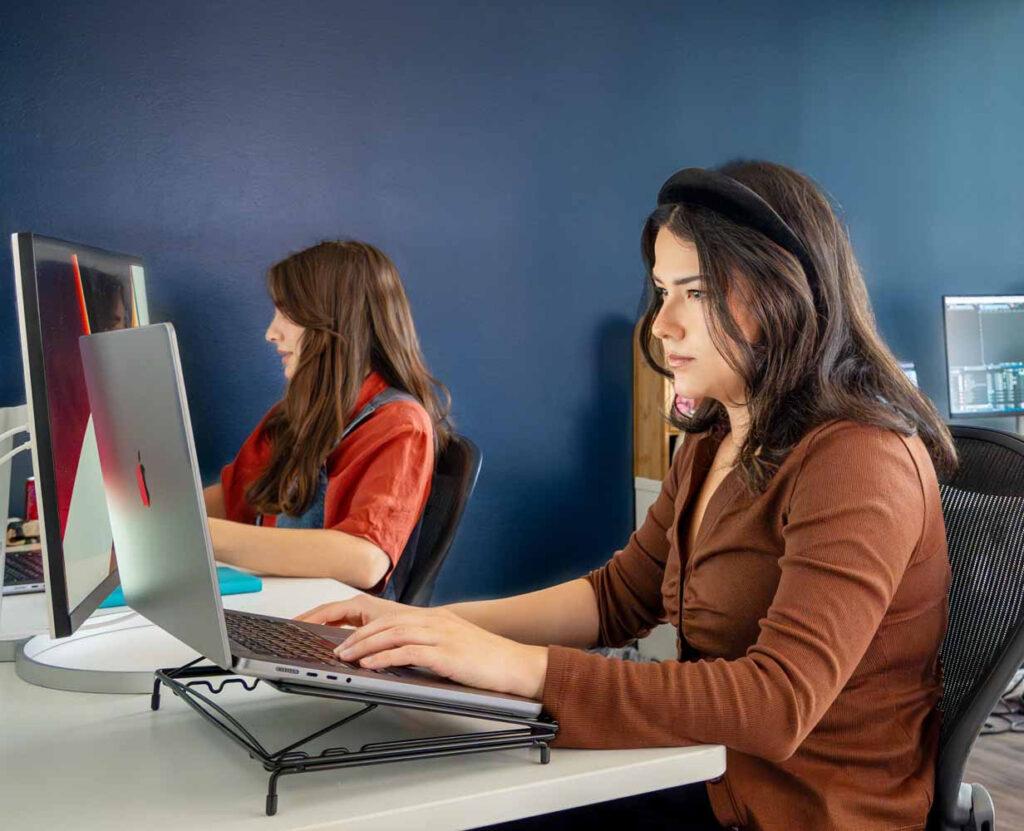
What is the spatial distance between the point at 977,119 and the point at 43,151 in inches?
130

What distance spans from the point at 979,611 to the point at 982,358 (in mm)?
2918

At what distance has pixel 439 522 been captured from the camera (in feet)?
6.35

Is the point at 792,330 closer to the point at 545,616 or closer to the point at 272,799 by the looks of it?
the point at 545,616

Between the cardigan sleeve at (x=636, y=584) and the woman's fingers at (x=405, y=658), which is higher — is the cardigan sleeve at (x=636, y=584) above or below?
below

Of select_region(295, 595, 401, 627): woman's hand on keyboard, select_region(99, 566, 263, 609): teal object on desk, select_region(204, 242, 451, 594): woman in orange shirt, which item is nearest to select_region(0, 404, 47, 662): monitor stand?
select_region(99, 566, 263, 609): teal object on desk

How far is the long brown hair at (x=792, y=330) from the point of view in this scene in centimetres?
110

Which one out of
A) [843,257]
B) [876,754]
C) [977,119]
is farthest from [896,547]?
[977,119]

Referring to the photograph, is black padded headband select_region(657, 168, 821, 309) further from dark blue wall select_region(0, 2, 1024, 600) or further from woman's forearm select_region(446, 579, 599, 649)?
dark blue wall select_region(0, 2, 1024, 600)

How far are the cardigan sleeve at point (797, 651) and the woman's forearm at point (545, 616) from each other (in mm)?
369

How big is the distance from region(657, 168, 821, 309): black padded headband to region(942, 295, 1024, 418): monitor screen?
9.43ft

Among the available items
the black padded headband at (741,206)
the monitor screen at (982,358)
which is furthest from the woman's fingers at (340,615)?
the monitor screen at (982,358)

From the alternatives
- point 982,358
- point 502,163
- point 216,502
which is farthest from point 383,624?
point 982,358

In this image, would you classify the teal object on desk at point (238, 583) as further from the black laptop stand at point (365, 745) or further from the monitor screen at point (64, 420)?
the black laptop stand at point (365, 745)

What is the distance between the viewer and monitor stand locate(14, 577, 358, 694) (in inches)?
41.7
